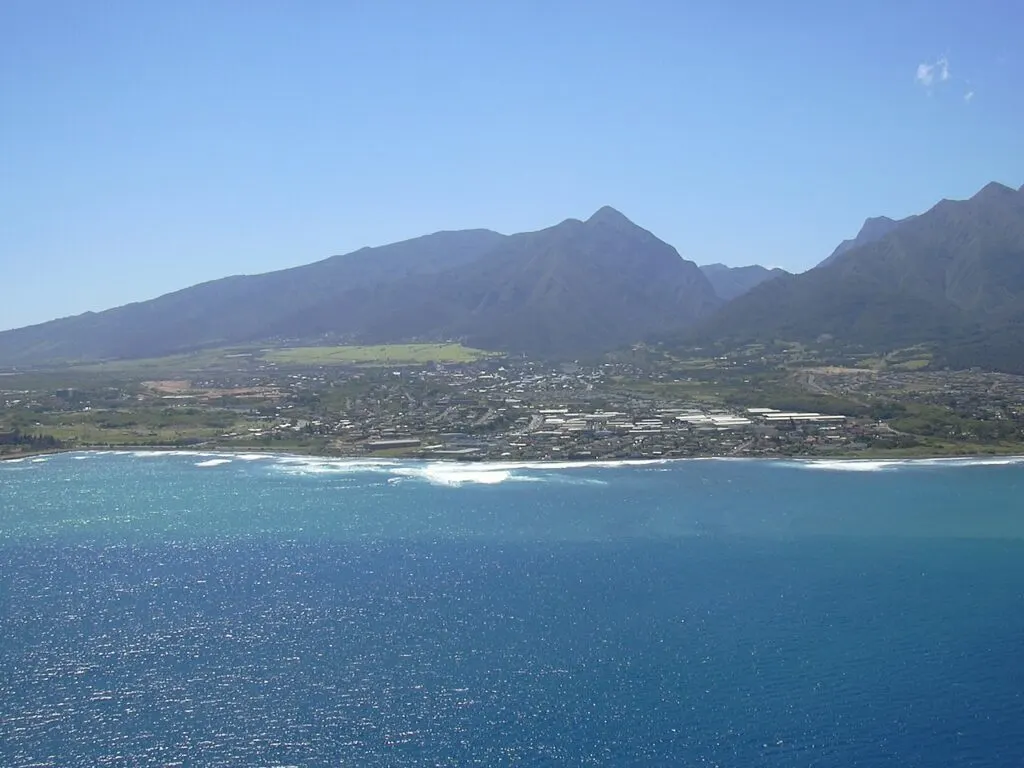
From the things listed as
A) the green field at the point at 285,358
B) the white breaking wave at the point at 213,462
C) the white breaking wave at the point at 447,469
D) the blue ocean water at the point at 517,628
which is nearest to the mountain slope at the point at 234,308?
the green field at the point at 285,358

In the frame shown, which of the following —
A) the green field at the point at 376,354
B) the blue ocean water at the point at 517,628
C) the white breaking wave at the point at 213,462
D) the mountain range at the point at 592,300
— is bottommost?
the blue ocean water at the point at 517,628

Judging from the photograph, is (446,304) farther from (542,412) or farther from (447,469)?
(447,469)

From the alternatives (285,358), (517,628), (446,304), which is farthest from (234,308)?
(517,628)

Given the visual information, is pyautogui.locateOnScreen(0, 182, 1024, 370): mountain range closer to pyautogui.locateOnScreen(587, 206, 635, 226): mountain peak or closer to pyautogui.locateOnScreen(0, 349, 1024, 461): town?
pyautogui.locateOnScreen(587, 206, 635, 226): mountain peak

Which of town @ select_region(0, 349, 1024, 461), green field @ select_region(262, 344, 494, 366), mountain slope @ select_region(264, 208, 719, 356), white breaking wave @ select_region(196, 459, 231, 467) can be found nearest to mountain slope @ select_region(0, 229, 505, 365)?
mountain slope @ select_region(264, 208, 719, 356)

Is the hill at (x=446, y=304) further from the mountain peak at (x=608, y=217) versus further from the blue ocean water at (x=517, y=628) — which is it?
the blue ocean water at (x=517, y=628)
